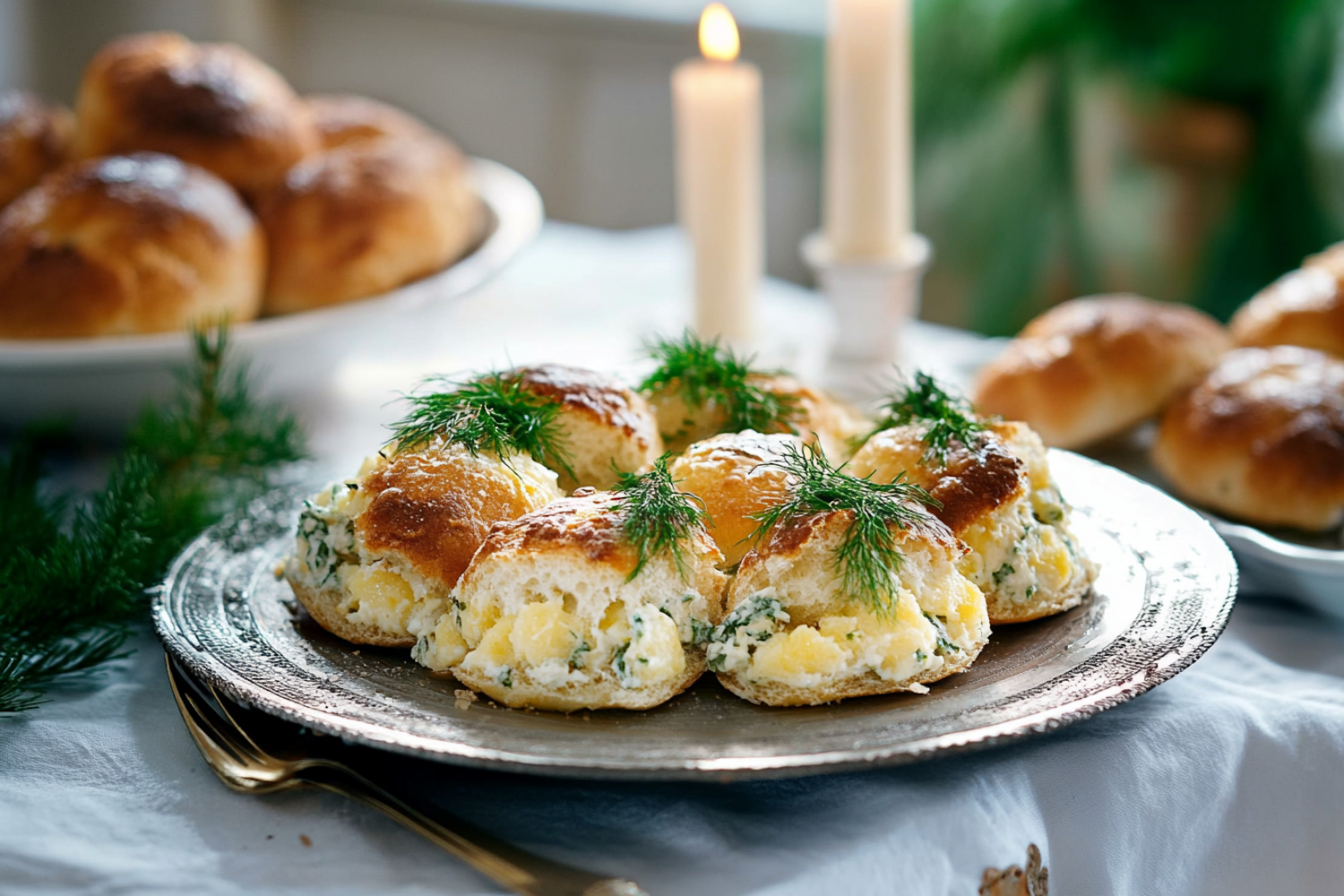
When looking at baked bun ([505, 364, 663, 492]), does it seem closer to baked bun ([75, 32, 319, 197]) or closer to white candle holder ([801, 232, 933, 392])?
white candle holder ([801, 232, 933, 392])

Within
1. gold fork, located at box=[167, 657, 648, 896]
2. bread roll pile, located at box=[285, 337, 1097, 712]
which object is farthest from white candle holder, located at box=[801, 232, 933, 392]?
gold fork, located at box=[167, 657, 648, 896]

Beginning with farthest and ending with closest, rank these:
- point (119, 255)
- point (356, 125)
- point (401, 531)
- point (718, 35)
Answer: point (356, 125) → point (718, 35) → point (119, 255) → point (401, 531)

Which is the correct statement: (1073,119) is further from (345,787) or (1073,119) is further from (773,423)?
(345,787)

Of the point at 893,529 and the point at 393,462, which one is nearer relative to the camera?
the point at 893,529

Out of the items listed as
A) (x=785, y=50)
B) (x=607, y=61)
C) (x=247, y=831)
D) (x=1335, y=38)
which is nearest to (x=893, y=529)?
(x=247, y=831)

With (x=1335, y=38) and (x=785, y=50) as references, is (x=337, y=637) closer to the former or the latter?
(x=1335, y=38)

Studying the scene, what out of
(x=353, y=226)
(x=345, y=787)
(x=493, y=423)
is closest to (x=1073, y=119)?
(x=353, y=226)
